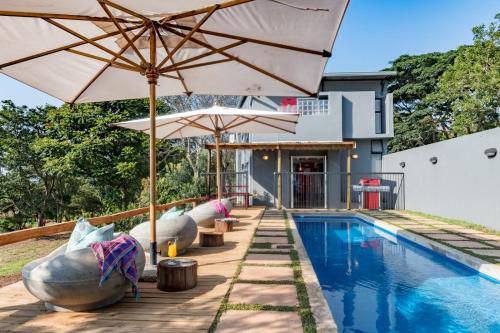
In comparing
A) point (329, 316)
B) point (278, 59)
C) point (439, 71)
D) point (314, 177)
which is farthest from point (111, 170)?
point (439, 71)

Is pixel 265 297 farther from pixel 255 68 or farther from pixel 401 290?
pixel 255 68

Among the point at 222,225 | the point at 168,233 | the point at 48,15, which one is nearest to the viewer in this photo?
the point at 48,15

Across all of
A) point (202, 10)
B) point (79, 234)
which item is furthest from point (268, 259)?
point (202, 10)

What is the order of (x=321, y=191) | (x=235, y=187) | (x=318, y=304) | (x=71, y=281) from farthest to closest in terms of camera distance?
(x=235, y=187) → (x=321, y=191) → (x=318, y=304) → (x=71, y=281)

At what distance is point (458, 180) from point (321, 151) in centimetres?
558

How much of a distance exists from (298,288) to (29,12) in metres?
3.56

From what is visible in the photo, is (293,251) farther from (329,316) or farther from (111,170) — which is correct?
(111,170)

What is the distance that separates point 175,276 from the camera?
335cm

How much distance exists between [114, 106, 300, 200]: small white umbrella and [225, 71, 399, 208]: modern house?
470cm

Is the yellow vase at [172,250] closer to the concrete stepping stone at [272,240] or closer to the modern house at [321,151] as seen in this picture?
the concrete stepping stone at [272,240]

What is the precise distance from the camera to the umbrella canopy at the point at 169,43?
2740 mm

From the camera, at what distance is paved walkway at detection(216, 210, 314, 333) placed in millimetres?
2615

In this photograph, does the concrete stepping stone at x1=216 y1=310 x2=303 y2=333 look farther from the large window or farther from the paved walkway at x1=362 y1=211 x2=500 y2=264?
the large window

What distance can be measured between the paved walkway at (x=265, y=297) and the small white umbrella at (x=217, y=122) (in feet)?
9.52
